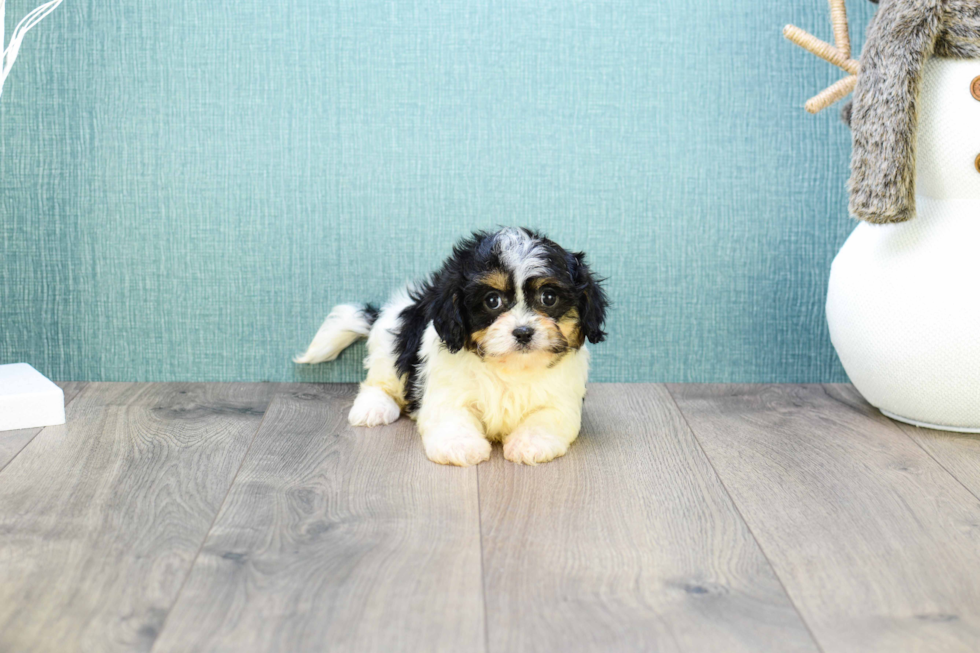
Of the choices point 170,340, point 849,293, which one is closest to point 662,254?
point 849,293

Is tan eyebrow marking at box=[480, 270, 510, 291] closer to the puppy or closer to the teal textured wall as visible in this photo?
the puppy

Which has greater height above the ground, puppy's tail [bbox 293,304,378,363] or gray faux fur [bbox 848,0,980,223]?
gray faux fur [bbox 848,0,980,223]

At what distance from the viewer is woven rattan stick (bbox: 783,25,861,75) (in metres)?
2.21

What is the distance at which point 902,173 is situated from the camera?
2051mm

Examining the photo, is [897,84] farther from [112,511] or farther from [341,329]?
[112,511]

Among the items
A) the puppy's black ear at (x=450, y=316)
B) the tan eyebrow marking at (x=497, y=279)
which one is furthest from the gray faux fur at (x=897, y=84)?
the puppy's black ear at (x=450, y=316)

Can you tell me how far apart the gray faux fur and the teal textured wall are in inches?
21.2

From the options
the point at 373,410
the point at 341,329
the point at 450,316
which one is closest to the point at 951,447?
the point at 450,316

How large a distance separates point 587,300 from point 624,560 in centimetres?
69

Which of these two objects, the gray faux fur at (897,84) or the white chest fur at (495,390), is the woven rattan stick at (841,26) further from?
the white chest fur at (495,390)

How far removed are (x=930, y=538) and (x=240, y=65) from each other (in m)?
2.08

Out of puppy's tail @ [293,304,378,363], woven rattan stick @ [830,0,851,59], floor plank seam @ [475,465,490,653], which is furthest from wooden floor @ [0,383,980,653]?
woven rattan stick @ [830,0,851,59]

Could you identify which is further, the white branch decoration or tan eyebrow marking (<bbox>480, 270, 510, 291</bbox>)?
the white branch decoration

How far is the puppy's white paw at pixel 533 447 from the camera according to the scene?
2025 millimetres
